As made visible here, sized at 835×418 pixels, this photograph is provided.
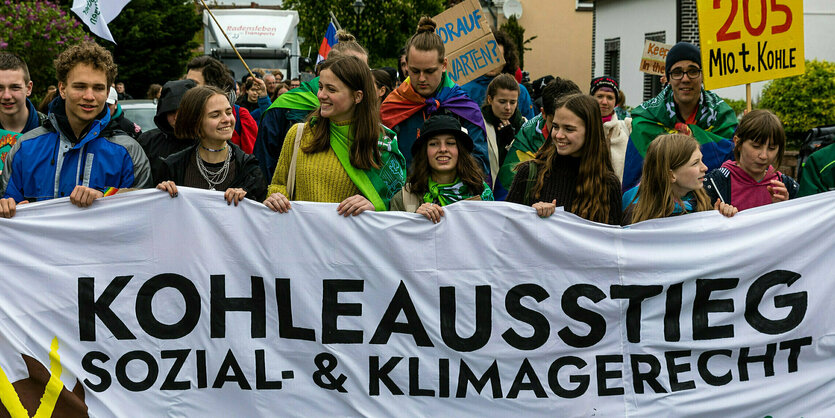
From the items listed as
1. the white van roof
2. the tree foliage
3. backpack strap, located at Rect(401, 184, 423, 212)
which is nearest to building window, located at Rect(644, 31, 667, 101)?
the tree foliage

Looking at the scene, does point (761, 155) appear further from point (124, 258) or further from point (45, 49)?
point (45, 49)

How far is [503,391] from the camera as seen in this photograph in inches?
179

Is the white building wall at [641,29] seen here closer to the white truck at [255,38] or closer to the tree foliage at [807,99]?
the tree foliage at [807,99]

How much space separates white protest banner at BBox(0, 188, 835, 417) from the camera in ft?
14.9

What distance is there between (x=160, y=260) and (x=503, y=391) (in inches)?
66.6

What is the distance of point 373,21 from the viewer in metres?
35.1

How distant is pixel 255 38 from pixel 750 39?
58.5ft

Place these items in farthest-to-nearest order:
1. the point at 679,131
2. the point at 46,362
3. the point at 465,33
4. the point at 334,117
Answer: the point at 465,33, the point at 679,131, the point at 334,117, the point at 46,362

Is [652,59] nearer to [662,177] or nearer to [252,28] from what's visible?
[662,177]

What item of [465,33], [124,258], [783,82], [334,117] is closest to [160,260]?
[124,258]

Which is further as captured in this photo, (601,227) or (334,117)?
(334,117)

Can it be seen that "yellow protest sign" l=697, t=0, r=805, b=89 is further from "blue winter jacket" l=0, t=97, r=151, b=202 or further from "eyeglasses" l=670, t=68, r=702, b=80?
"blue winter jacket" l=0, t=97, r=151, b=202

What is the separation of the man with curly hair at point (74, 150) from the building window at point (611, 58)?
2614 centimetres

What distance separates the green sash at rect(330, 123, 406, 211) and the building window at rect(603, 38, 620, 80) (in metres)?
25.6
